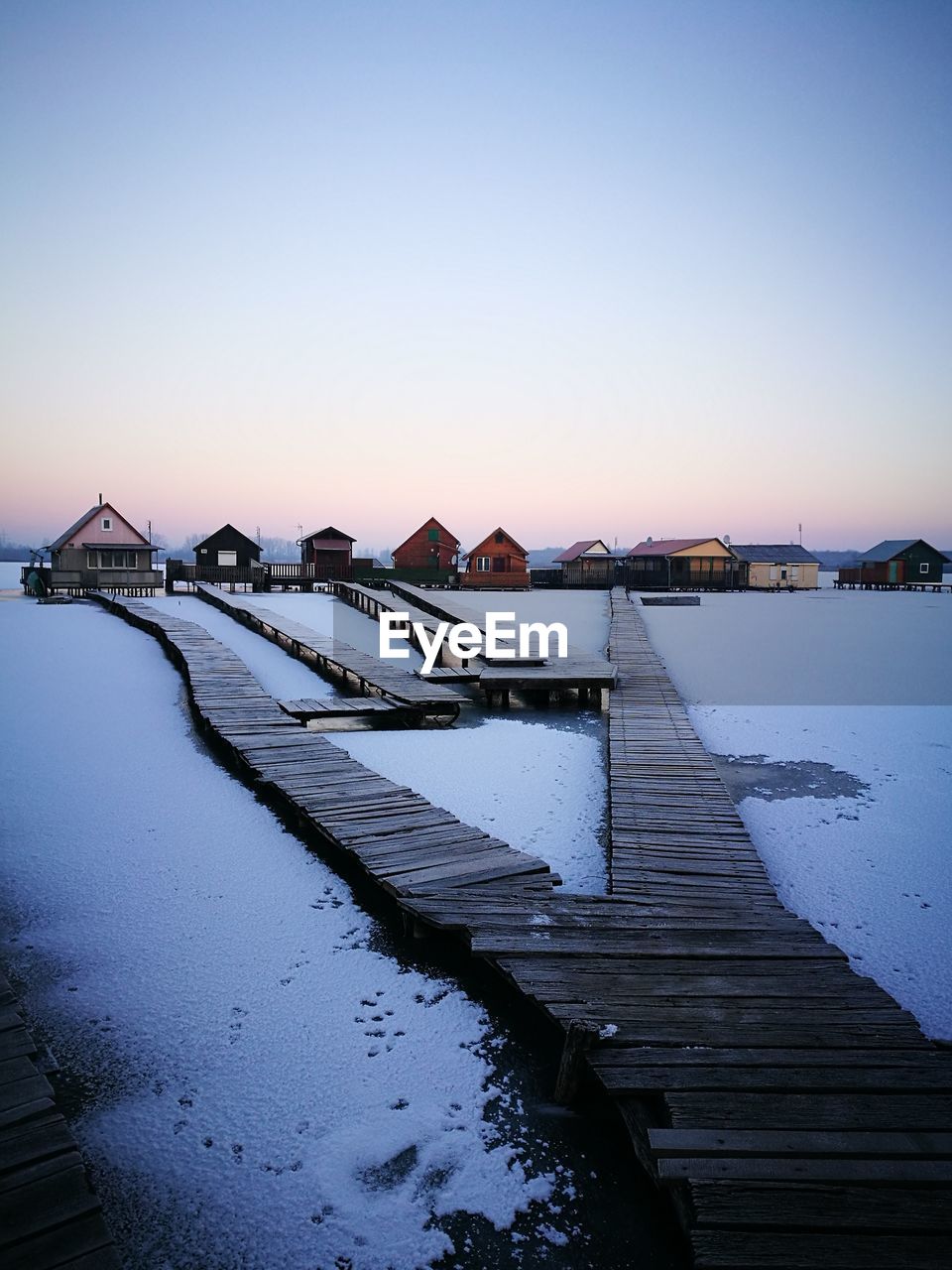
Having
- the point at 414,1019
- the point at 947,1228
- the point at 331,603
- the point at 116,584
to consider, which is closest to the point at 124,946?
the point at 414,1019

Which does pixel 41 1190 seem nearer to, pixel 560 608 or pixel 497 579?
pixel 560 608

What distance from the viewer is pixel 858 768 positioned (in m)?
9.10

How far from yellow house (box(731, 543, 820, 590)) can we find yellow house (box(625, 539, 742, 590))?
2.27 m

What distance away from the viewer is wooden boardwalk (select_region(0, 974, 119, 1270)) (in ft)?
8.08

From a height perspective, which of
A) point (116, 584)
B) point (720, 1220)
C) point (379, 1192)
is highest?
point (116, 584)

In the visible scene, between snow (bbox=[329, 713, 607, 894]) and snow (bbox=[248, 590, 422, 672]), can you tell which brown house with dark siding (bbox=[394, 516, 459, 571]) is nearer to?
snow (bbox=[248, 590, 422, 672])

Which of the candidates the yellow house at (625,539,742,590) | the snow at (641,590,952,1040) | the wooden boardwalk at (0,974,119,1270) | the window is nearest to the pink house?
the window

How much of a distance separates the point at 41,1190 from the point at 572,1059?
2.21 metres

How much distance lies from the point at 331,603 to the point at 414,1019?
29.7 metres

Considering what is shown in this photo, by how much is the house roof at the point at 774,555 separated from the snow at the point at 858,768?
117 ft

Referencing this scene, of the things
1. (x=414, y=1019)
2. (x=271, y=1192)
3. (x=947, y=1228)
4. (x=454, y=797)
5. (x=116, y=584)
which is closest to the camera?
(x=947, y=1228)

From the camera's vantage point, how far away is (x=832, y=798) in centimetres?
800

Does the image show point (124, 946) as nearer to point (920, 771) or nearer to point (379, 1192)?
point (379, 1192)

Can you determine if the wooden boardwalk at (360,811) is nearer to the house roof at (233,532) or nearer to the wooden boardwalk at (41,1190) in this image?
the wooden boardwalk at (41,1190)
